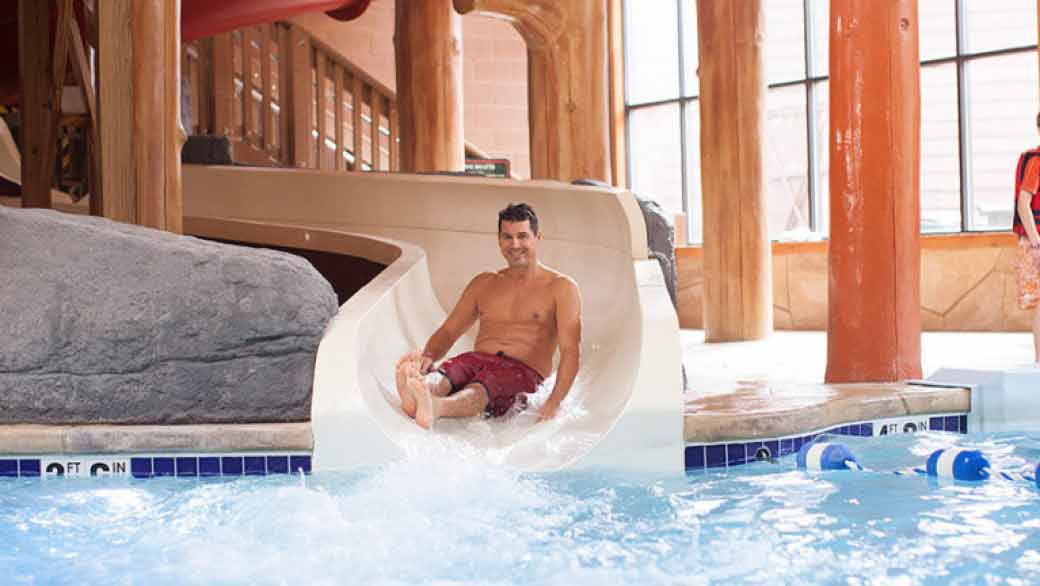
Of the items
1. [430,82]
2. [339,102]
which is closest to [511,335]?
[430,82]

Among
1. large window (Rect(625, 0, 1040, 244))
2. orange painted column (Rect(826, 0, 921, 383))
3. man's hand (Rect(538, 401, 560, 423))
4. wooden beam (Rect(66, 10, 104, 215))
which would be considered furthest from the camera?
large window (Rect(625, 0, 1040, 244))

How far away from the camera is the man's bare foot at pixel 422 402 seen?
3.74 m

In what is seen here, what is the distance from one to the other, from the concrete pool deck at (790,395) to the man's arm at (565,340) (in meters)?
0.43

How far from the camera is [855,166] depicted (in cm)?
527

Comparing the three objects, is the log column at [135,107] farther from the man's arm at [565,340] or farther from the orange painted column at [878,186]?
the orange painted column at [878,186]

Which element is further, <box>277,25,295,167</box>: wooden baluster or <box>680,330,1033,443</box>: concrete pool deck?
<box>277,25,295,167</box>: wooden baluster

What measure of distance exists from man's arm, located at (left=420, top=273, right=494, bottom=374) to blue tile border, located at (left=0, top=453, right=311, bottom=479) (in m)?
0.85

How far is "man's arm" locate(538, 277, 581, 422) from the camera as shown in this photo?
404cm

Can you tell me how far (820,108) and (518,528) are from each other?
10442 mm

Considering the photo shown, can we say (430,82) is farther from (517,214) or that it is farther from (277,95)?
(517,214)

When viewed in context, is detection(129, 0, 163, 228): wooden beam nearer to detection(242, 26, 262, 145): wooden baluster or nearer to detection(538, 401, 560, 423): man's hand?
detection(538, 401, 560, 423): man's hand

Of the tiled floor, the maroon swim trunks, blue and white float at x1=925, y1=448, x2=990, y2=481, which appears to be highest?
the maroon swim trunks

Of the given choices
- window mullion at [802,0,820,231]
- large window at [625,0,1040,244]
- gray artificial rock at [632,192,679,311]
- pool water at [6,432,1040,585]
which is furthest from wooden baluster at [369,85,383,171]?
pool water at [6,432,1040,585]

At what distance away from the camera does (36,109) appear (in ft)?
21.5
